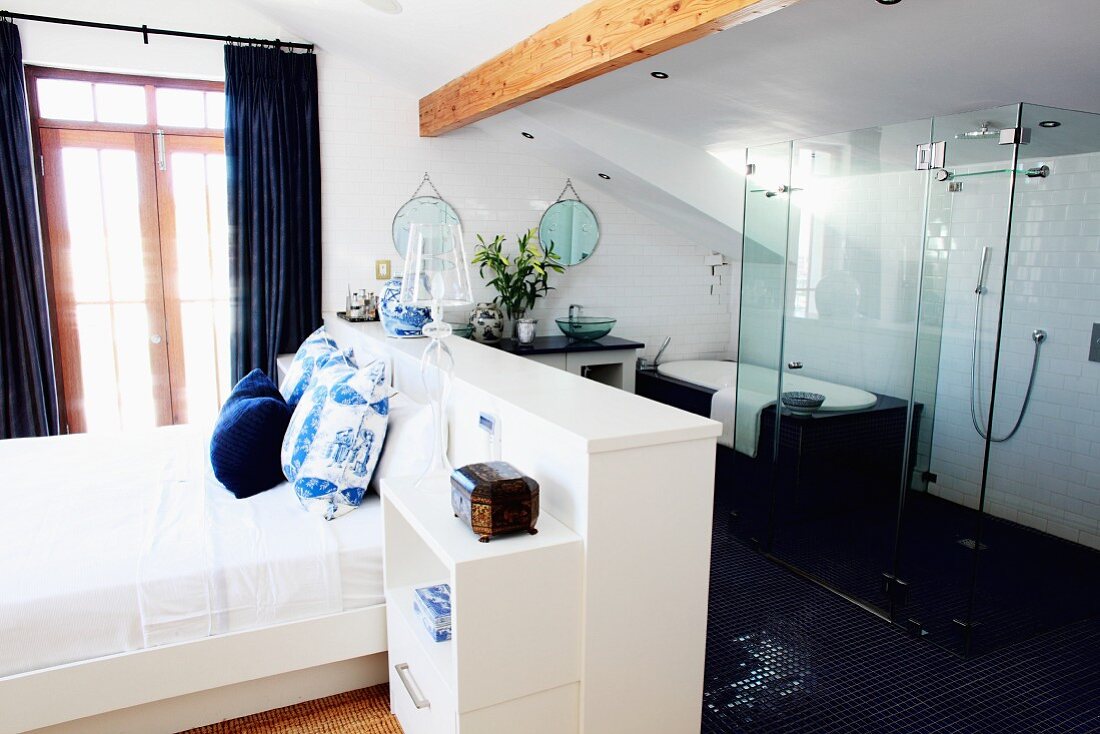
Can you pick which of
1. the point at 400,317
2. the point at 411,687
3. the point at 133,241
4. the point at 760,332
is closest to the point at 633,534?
the point at 411,687

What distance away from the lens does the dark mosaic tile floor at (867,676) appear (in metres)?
2.26

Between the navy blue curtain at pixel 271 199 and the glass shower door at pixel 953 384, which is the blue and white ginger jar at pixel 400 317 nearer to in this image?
the navy blue curtain at pixel 271 199

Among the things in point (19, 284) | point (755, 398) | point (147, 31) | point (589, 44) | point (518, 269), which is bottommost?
point (755, 398)

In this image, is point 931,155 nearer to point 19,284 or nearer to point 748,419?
point 748,419

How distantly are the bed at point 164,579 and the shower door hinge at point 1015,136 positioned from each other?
2382 mm

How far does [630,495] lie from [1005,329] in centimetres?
224

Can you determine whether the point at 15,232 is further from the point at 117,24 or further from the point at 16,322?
the point at 117,24

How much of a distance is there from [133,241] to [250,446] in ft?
8.09

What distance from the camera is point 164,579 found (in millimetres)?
2027

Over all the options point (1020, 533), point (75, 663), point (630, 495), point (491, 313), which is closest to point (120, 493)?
point (75, 663)

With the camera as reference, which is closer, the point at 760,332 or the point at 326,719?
the point at 326,719

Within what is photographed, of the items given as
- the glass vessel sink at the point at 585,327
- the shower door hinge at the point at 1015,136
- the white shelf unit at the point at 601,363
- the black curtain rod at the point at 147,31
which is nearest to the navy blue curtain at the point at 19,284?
the black curtain rod at the point at 147,31

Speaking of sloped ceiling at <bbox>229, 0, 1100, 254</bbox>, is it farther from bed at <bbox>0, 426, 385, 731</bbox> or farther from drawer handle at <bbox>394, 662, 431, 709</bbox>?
drawer handle at <bbox>394, 662, 431, 709</bbox>

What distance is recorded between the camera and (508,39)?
11.0 feet
